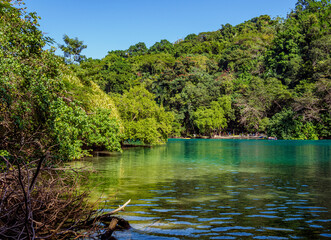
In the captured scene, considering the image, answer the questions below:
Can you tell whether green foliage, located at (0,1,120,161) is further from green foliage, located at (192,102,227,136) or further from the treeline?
green foliage, located at (192,102,227,136)

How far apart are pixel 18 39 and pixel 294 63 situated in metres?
81.0

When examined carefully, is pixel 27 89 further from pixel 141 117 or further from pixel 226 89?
pixel 226 89

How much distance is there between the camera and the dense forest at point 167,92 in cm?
1421

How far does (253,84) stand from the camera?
9131 cm

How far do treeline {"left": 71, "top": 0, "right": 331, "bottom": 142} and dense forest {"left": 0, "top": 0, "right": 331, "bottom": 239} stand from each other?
0.92ft

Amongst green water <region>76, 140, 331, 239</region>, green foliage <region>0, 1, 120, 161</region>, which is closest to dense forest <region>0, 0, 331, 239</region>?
green foliage <region>0, 1, 120, 161</region>

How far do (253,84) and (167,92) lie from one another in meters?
25.4

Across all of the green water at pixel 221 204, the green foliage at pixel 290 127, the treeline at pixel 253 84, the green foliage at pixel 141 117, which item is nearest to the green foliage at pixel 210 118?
→ the treeline at pixel 253 84

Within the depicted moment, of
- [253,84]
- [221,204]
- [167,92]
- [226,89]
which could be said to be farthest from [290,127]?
[221,204]

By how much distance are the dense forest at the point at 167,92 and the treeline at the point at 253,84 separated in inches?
11.0

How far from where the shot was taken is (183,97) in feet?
314

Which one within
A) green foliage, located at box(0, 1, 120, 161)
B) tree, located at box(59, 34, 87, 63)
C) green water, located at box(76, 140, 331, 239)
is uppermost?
tree, located at box(59, 34, 87, 63)

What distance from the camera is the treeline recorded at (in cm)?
7812

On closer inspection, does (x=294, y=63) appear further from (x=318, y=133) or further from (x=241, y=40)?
(x=241, y=40)
